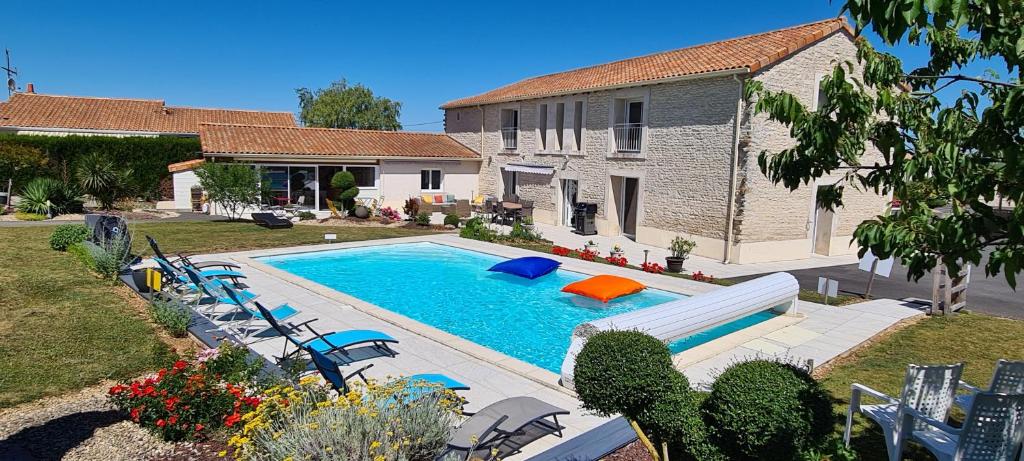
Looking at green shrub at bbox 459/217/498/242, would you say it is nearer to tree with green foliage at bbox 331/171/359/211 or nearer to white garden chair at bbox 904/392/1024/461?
tree with green foliage at bbox 331/171/359/211

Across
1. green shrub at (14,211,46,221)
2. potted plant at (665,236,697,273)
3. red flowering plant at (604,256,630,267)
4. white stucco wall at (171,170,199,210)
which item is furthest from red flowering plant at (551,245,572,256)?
green shrub at (14,211,46,221)

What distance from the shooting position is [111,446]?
17.3ft

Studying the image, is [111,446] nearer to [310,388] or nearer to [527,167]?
[310,388]

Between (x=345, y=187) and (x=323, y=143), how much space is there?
11.1 feet

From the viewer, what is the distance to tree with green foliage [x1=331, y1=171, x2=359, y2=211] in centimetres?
2647

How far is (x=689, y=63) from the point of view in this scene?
21.0m

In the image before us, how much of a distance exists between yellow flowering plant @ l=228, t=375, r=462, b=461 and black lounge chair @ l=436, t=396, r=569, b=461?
→ 0.16 m

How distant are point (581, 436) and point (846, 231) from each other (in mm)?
19646

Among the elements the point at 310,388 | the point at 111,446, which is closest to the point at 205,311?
the point at 111,446

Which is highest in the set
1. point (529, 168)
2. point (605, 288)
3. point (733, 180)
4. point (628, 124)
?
point (628, 124)

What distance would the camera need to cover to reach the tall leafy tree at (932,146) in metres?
2.72

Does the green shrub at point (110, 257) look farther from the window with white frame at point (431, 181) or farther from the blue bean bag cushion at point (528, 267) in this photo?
the window with white frame at point (431, 181)

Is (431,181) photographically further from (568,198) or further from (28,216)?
(28,216)

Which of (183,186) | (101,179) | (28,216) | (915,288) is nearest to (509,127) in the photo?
(183,186)
